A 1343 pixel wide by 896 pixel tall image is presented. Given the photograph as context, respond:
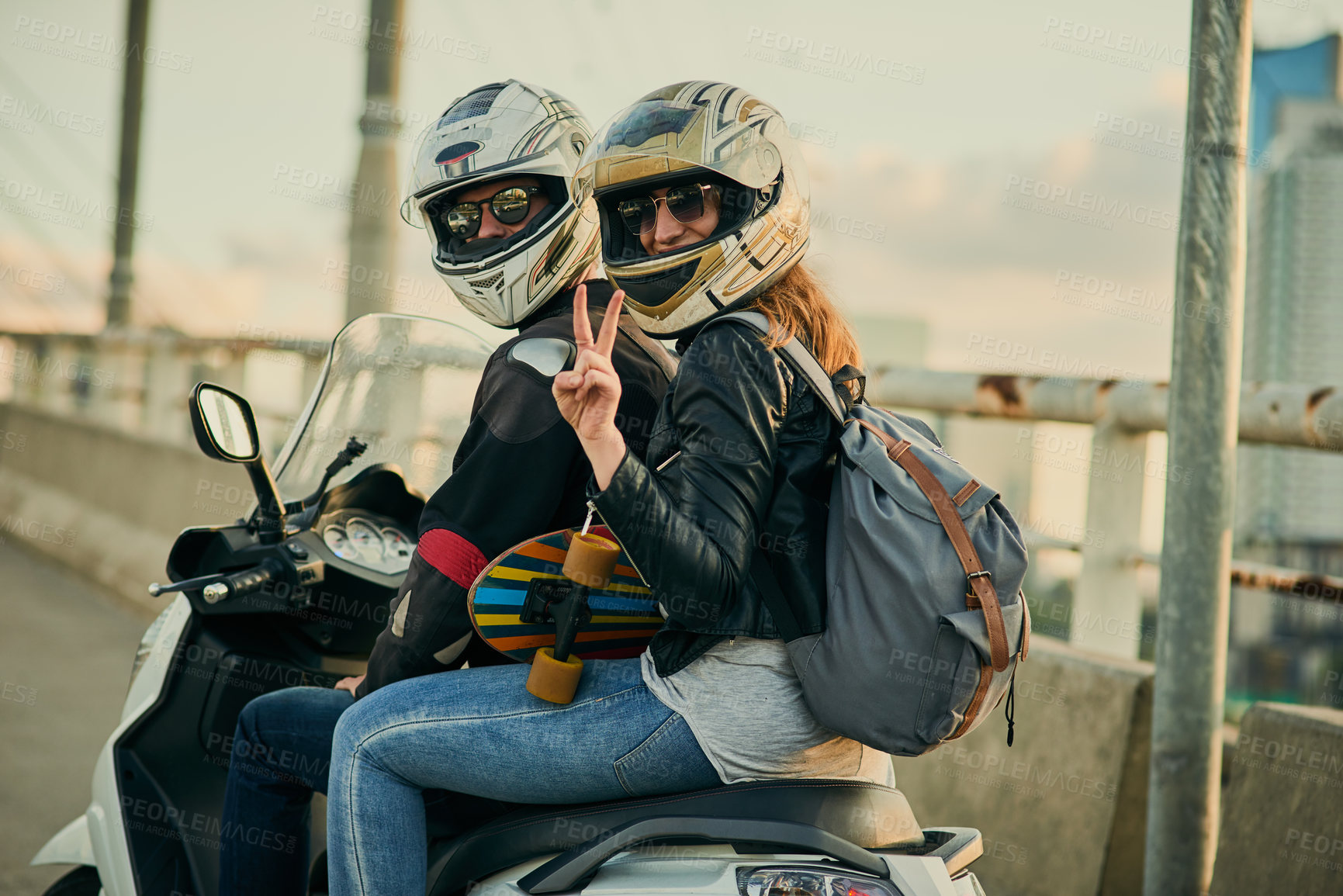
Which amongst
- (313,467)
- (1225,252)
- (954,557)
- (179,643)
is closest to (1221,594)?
(1225,252)

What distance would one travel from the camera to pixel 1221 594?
9.91 ft

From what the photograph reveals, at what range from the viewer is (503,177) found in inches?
94.4

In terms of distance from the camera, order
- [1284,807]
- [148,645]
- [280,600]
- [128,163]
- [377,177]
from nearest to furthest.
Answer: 1. [280,600]
2. [148,645]
3. [1284,807]
4. [377,177]
5. [128,163]

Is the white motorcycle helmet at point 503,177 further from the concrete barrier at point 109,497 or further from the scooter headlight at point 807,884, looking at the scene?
the concrete barrier at point 109,497

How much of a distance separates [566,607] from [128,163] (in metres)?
12.1

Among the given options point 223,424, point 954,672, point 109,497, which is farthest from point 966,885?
point 109,497

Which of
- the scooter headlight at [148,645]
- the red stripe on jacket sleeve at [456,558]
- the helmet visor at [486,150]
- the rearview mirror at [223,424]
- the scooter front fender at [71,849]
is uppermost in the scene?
the helmet visor at [486,150]

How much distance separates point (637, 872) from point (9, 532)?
31.3 feet

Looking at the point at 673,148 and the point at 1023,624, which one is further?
the point at 673,148

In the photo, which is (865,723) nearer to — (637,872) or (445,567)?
(637,872)

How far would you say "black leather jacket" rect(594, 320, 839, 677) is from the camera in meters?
1.63

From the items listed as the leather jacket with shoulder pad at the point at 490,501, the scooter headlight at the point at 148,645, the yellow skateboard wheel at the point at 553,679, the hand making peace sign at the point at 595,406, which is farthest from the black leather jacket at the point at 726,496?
the scooter headlight at the point at 148,645

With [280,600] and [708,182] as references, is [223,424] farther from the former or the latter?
[708,182]

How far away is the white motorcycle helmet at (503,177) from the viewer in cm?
236
